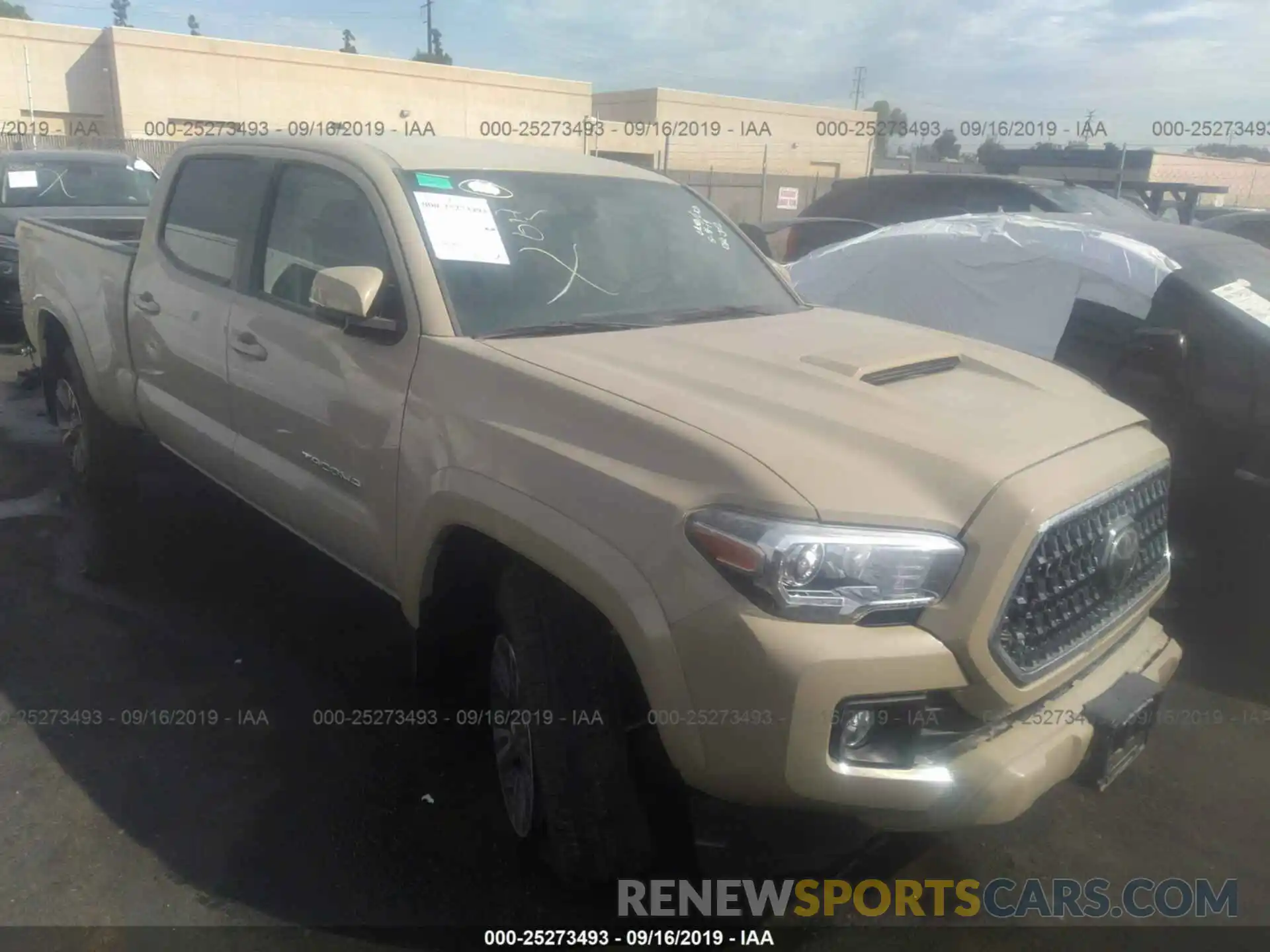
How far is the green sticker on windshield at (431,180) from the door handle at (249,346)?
0.83m

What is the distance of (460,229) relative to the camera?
9.95 ft

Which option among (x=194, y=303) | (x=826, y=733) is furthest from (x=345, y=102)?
(x=826, y=733)

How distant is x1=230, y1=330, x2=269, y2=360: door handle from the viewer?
345 cm

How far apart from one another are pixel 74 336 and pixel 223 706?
246cm

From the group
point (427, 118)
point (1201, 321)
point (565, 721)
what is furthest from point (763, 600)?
point (427, 118)

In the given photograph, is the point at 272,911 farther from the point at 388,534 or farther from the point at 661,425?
the point at 661,425

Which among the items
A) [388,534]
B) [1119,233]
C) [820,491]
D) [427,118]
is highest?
[427,118]

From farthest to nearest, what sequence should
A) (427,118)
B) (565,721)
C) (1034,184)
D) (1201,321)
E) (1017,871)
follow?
1. (427,118)
2. (1034,184)
3. (1201,321)
4. (1017,871)
5. (565,721)

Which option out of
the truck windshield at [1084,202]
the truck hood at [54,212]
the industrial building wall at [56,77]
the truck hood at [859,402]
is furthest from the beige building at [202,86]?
the truck hood at [859,402]

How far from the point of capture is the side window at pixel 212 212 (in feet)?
12.3

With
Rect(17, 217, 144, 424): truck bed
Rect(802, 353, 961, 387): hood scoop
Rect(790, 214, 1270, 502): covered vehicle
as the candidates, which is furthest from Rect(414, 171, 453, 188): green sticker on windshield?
Rect(790, 214, 1270, 502): covered vehicle

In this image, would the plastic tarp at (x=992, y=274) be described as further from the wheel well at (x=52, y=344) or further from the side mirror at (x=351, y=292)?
the wheel well at (x=52, y=344)

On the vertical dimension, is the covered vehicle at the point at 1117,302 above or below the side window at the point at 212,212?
below

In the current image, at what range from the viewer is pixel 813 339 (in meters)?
3.05
